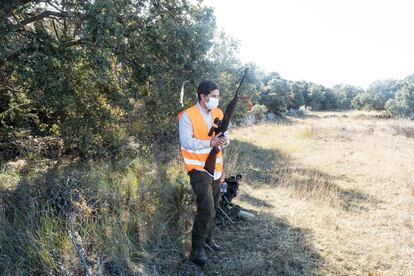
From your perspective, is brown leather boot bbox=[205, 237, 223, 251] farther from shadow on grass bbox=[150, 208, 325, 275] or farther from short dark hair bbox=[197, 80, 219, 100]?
short dark hair bbox=[197, 80, 219, 100]

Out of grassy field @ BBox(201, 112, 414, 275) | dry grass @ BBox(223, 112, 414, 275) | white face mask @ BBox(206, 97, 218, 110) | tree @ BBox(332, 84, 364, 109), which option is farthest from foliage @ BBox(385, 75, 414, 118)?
white face mask @ BBox(206, 97, 218, 110)

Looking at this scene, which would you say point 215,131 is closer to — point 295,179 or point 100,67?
point 100,67

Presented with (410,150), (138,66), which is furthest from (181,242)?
(410,150)

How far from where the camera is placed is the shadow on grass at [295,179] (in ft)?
20.5

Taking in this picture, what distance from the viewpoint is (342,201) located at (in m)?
6.29

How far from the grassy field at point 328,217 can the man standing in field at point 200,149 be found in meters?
0.57

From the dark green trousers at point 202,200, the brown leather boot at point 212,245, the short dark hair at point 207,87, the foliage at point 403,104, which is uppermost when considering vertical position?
the foliage at point 403,104

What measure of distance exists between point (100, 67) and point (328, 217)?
14.2ft

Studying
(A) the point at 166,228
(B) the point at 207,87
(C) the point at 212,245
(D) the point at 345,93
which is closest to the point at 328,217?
(C) the point at 212,245

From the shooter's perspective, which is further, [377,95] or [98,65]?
[377,95]

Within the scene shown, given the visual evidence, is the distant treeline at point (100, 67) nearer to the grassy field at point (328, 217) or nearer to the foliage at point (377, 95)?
the grassy field at point (328, 217)

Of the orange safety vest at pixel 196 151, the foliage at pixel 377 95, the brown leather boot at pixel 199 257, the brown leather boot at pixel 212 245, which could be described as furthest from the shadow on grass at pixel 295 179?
the foliage at pixel 377 95

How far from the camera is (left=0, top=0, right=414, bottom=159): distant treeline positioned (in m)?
4.48

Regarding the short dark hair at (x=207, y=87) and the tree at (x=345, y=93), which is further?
the tree at (x=345, y=93)
